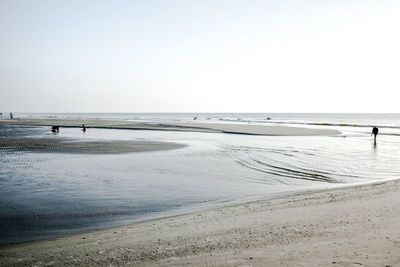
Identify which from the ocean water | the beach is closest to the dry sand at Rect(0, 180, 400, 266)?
the beach

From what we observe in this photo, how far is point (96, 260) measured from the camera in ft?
19.5

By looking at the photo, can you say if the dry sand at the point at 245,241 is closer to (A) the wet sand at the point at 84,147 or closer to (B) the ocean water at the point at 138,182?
(B) the ocean water at the point at 138,182

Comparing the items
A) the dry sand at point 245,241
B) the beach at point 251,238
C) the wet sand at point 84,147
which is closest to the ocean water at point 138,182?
the beach at point 251,238

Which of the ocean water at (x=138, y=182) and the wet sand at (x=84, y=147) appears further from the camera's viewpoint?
the wet sand at (x=84, y=147)

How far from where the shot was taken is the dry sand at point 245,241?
5.88 metres

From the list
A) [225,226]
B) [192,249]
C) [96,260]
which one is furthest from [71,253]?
[225,226]

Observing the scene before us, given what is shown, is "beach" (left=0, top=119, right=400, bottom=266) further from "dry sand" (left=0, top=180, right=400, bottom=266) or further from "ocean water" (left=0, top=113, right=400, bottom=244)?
"ocean water" (left=0, top=113, right=400, bottom=244)

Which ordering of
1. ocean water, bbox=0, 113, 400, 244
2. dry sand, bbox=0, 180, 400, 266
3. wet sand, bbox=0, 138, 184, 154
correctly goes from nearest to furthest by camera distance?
dry sand, bbox=0, 180, 400, 266, ocean water, bbox=0, 113, 400, 244, wet sand, bbox=0, 138, 184, 154

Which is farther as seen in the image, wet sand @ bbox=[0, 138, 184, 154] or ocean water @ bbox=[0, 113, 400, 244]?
wet sand @ bbox=[0, 138, 184, 154]

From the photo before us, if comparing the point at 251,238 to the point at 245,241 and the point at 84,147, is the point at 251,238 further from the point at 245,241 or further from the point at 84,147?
the point at 84,147

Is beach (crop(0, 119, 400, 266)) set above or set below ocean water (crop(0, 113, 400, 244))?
above

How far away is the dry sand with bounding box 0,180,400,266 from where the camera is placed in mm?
5883

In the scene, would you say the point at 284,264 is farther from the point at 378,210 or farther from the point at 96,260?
the point at 378,210

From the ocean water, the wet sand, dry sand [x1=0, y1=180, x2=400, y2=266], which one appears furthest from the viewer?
the wet sand
